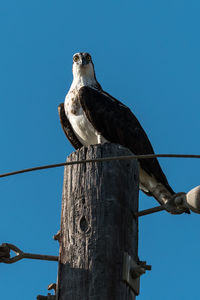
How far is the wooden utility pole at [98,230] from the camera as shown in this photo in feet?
11.7

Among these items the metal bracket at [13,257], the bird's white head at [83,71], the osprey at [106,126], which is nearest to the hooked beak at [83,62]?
the bird's white head at [83,71]

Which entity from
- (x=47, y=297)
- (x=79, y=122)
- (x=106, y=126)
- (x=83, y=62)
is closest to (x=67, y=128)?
(x=79, y=122)

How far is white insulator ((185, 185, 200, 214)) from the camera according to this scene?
12.1 feet

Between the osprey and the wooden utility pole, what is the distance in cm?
253

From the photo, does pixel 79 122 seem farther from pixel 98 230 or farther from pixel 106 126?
pixel 98 230

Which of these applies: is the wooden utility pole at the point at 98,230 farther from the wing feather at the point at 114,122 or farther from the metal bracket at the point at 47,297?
the wing feather at the point at 114,122

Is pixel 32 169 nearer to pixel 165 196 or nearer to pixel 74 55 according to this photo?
pixel 165 196

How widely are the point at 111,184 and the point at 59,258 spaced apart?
1.83ft

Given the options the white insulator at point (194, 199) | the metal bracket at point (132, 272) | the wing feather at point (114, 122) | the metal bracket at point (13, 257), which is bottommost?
the metal bracket at point (132, 272)

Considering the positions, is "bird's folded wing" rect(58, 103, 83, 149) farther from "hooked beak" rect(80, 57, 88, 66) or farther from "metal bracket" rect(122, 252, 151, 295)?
"metal bracket" rect(122, 252, 151, 295)

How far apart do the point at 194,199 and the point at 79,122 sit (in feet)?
11.8

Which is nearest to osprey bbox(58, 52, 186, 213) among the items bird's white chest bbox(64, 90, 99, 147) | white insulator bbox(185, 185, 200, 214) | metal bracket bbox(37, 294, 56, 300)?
bird's white chest bbox(64, 90, 99, 147)

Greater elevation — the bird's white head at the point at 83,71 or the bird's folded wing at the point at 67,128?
the bird's white head at the point at 83,71

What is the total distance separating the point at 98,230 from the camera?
3703mm
